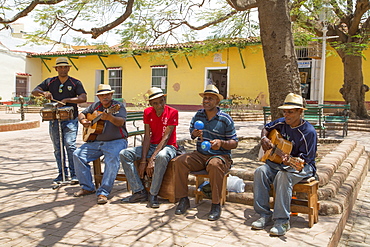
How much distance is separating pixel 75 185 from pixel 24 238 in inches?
75.1

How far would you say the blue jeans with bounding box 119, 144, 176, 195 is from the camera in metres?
4.34

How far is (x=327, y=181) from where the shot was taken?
14.9 ft

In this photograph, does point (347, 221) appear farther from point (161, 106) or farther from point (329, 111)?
point (329, 111)

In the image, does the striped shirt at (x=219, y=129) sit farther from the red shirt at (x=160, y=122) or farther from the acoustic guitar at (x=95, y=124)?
the acoustic guitar at (x=95, y=124)

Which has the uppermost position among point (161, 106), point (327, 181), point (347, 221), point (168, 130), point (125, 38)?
point (125, 38)

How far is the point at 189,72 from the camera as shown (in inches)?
925

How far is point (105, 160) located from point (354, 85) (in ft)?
40.2

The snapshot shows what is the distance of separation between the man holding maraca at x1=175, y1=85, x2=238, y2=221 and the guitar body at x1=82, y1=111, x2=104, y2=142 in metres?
1.20

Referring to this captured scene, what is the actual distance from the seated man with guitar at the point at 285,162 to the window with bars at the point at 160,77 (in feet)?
68.0

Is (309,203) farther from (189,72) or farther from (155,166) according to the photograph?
(189,72)

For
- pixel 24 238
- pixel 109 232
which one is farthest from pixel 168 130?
pixel 24 238

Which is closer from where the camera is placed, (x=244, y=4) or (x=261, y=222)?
(x=261, y=222)

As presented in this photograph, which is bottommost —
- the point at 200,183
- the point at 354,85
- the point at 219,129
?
the point at 200,183

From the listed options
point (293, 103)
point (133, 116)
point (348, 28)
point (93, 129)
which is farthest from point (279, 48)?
point (348, 28)
